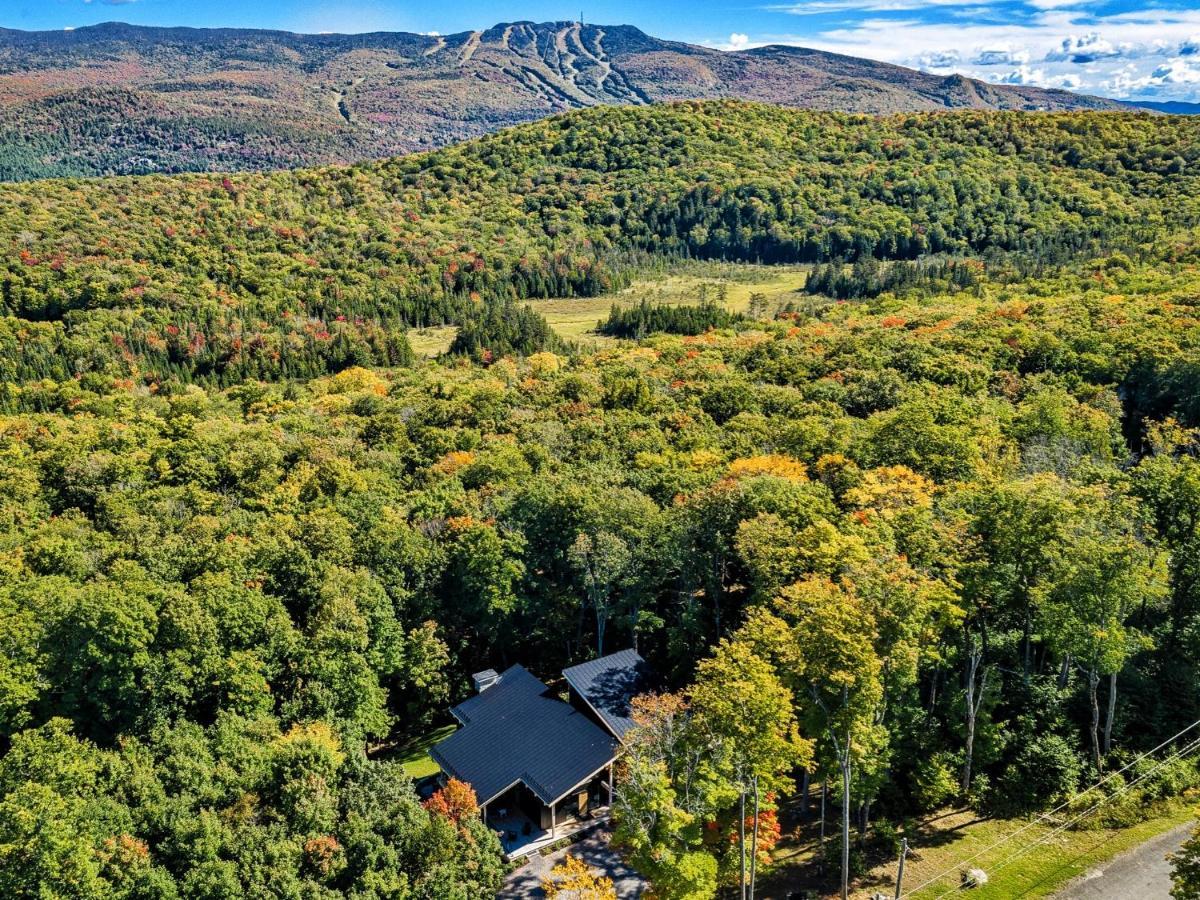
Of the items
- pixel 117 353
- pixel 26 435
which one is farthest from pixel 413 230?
pixel 26 435

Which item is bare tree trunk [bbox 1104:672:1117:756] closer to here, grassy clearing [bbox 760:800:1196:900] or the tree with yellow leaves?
grassy clearing [bbox 760:800:1196:900]

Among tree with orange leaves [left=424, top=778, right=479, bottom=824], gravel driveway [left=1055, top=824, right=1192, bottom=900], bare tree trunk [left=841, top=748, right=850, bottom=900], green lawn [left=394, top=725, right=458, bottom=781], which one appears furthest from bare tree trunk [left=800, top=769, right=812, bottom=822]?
green lawn [left=394, top=725, right=458, bottom=781]

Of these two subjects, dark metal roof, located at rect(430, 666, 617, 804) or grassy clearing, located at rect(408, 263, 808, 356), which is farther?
grassy clearing, located at rect(408, 263, 808, 356)

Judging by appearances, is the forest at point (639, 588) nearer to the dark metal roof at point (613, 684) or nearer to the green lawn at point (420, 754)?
the green lawn at point (420, 754)

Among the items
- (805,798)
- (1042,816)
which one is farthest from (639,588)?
(1042,816)

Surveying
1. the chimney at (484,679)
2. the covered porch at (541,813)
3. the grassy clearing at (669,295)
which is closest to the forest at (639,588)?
the chimney at (484,679)

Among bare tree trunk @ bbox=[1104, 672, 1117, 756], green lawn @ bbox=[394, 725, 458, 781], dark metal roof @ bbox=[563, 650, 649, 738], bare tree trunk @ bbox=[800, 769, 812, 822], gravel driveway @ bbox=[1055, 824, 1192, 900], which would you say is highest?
bare tree trunk @ bbox=[1104, 672, 1117, 756]

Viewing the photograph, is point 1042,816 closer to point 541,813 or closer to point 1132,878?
point 1132,878
